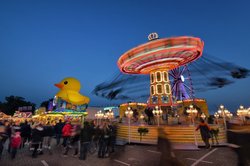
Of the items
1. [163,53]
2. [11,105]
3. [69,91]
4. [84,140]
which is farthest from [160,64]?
[11,105]

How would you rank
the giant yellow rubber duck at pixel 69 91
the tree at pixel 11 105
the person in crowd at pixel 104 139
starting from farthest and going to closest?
the tree at pixel 11 105 → the giant yellow rubber duck at pixel 69 91 → the person in crowd at pixel 104 139

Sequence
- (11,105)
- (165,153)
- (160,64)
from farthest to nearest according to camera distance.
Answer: (11,105) < (160,64) < (165,153)

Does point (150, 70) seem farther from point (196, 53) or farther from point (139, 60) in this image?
point (196, 53)

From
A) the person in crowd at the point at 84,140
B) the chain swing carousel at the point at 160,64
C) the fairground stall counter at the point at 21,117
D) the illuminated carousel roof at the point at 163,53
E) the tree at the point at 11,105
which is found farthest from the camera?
the tree at the point at 11,105

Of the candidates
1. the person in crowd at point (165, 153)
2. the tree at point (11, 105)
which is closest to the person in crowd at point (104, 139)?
the person in crowd at point (165, 153)

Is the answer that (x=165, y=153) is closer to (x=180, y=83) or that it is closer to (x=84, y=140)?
(x=84, y=140)

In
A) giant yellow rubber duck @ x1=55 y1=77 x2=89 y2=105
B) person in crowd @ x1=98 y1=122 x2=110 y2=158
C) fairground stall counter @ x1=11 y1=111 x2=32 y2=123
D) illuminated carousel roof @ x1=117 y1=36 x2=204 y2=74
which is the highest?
illuminated carousel roof @ x1=117 y1=36 x2=204 y2=74

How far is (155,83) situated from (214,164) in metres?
17.5

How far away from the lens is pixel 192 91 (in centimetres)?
3588

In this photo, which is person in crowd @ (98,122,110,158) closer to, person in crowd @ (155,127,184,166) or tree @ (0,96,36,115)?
person in crowd @ (155,127,184,166)

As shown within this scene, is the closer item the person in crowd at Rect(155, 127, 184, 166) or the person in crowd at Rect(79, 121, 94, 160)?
the person in crowd at Rect(155, 127, 184, 166)

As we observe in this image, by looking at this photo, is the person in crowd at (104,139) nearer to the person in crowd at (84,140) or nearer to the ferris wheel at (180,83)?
the person in crowd at (84,140)

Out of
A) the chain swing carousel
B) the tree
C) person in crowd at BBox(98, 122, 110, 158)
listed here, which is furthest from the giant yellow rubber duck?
the tree

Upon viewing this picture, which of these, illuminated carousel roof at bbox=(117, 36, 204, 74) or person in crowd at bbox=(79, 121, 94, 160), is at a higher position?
illuminated carousel roof at bbox=(117, 36, 204, 74)
